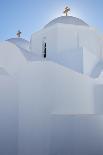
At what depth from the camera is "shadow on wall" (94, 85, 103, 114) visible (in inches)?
365

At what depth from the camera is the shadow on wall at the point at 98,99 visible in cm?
927

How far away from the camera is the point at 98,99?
948 cm

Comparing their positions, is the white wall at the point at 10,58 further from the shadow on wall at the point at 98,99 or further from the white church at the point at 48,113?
the shadow on wall at the point at 98,99

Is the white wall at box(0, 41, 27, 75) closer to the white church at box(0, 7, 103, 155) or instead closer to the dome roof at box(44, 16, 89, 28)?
the white church at box(0, 7, 103, 155)

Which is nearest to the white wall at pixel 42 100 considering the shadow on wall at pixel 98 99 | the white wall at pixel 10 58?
the shadow on wall at pixel 98 99

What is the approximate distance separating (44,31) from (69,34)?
68.3 inches

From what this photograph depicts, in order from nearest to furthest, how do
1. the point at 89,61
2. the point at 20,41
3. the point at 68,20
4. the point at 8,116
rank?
the point at 8,116
the point at 89,61
the point at 68,20
the point at 20,41

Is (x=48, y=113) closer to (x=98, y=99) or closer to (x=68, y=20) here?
(x=98, y=99)

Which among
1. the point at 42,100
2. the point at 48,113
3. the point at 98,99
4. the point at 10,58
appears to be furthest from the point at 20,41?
the point at 48,113

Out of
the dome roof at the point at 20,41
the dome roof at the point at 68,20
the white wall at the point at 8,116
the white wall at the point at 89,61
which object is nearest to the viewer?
the white wall at the point at 8,116

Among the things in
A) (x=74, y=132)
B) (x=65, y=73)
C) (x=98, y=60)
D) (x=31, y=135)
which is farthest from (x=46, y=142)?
(x=98, y=60)

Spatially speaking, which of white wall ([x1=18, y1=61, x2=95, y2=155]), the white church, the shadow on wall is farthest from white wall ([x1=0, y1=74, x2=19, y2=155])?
the shadow on wall

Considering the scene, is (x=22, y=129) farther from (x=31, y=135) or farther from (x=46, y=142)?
(x=46, y=142)

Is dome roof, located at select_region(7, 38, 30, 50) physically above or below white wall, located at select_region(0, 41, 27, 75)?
above
